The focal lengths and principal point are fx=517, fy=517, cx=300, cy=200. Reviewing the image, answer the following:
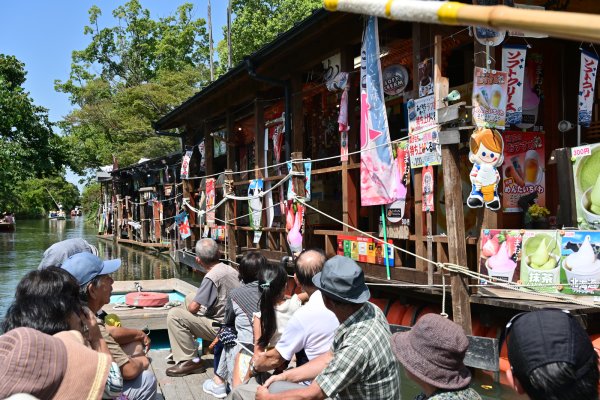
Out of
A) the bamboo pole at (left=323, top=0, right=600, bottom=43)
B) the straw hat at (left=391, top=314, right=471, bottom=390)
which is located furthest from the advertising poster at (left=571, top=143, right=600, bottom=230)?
the bamboo pole at (left=323, top=0, right=600, bottom=43)

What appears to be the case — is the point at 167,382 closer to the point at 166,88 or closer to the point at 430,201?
the point at 430,201

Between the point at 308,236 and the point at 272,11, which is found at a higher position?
the point at 272,11

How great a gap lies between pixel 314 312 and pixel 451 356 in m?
1.26

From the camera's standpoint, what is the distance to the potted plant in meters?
6.49

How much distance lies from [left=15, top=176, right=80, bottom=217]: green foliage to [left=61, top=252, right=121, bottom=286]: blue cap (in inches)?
2526

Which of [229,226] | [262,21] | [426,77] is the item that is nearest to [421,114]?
[426,77]

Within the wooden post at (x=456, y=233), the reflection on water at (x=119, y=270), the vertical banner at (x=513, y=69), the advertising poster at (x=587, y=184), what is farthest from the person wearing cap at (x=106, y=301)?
the reflection on water at (x=119, y=270)

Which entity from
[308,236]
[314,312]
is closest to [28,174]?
[308,236]

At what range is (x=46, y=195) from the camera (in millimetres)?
72000

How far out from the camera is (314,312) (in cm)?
340

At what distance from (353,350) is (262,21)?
2616 cm

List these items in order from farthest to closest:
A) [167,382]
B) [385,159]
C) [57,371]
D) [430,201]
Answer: [385,159] → [430,201] → [167,382] → [57,371]

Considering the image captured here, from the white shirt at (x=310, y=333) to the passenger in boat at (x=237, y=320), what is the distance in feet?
A: 3.16

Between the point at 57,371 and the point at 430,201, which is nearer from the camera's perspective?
the point at 57,371
